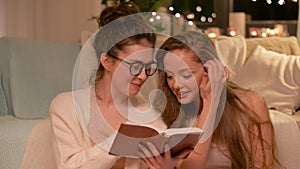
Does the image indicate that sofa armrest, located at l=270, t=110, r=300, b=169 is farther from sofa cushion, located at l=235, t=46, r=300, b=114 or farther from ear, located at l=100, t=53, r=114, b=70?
ear, located at l=100, t=53, r=114, b=70

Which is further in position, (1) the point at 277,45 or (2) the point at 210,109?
(1) the point at 277,45

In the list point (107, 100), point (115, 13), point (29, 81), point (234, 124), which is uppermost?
point (115, 13)

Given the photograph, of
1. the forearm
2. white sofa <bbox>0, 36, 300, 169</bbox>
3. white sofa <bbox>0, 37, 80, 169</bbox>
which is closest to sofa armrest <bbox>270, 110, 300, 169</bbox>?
white sofa <bbox>0, 36, 300, 169</bbox>

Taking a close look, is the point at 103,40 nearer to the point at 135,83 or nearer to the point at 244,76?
the point at 135,83

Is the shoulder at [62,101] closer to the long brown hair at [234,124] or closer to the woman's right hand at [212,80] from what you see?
the long brown hair at [234,124]

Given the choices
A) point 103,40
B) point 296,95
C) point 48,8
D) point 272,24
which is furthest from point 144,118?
point 272,24

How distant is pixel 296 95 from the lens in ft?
10.0

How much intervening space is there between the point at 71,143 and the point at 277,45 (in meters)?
2.16

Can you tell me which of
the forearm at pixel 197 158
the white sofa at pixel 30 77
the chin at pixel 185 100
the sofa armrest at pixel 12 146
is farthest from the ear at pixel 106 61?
the white sofa at pixel 30 77

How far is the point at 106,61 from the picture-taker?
1.58 metres

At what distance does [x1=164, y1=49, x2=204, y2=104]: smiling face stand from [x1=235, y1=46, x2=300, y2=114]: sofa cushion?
4.79 feet

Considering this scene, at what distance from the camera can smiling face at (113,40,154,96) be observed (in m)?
1.51

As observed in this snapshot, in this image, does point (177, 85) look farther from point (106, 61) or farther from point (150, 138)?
point (150, 138)

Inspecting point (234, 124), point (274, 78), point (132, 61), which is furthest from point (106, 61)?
point (274, 78)
